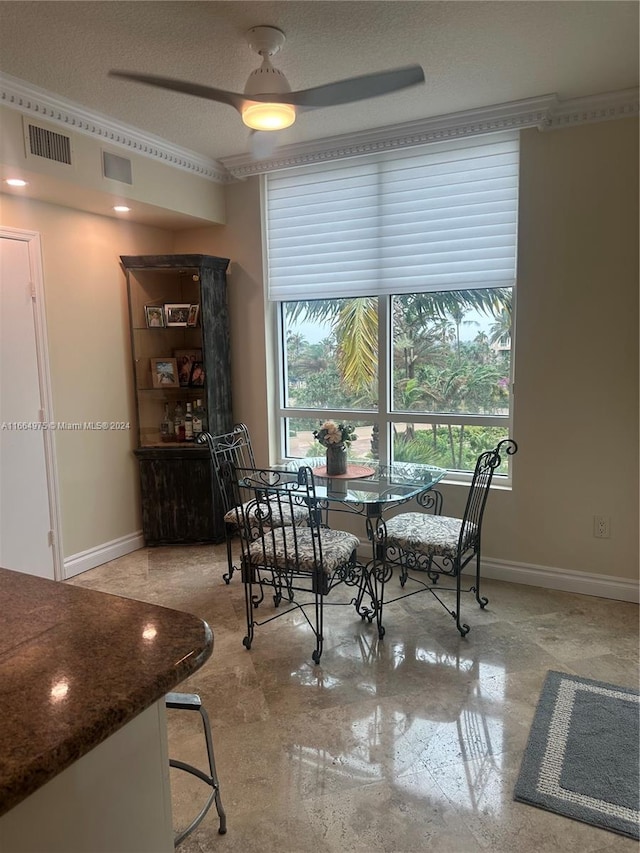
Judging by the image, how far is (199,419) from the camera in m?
4.38

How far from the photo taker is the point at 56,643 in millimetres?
1150

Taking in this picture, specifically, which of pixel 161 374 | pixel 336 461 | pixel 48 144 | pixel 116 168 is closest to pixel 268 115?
pixel 48 144

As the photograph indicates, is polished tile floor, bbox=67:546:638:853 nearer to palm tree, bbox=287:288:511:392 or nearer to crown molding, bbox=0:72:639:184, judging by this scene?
palm tree, bbox=287:288:511:392

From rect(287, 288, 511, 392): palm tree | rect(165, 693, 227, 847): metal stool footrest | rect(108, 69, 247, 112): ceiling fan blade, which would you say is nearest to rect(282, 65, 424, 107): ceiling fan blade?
rect(108, 69, 247, 112): ceiling fan blade

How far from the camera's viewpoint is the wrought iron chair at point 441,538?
3.00 metres

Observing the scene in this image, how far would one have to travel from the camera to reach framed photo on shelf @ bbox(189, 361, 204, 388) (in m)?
4.32

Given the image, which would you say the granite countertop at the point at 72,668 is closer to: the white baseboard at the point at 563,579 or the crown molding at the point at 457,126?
the white baseboard at the point at 563,579

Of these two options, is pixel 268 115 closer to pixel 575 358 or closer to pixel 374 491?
pixel 374 491

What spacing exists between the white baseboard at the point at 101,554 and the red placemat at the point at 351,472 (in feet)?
5.62

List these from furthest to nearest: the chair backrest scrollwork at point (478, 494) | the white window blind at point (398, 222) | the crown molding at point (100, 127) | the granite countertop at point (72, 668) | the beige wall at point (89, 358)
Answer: the beige wall at point (89, 358) < the white window blind at point (398, 222) < the chair backrest scrollwork at point (478, 494) < the crown molding at point (100, 127) < the granite countertop at point (72, 668)

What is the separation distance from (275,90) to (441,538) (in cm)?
225

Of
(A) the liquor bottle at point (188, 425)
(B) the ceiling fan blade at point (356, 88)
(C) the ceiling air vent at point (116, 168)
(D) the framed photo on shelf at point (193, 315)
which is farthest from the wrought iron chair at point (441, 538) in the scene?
(C) the ceiling air vent at point (116, 168)

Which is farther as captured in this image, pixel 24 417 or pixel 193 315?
pixel 193 315

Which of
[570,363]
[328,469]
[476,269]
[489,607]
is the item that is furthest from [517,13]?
[489,607]
